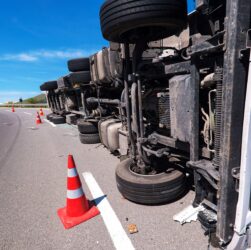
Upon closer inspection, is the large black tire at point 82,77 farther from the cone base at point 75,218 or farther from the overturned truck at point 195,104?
the cone base at point 75,218

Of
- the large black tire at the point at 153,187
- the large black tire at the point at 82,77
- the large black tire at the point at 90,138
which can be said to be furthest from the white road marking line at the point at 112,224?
the large black tire at the point at 82,77

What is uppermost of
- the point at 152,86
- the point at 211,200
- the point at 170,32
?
the point at 170,32

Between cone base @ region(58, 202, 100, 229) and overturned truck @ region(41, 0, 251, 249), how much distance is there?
0.49 metres

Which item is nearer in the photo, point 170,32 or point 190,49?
point 190,49

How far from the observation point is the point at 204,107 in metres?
2.16

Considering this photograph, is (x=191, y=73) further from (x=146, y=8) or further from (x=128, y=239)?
(x=128, y=239)

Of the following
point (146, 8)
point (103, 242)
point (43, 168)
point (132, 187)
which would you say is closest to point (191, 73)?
point (146, 8)

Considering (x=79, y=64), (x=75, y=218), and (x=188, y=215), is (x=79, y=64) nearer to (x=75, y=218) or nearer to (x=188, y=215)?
(x=75, y=218)

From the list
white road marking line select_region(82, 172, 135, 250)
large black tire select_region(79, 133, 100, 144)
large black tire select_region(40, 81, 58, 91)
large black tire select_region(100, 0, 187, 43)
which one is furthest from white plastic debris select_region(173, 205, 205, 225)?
large black tire select_region(40, 81, 58, 91)

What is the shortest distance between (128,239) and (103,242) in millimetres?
262

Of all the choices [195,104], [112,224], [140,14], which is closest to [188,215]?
[112,224]

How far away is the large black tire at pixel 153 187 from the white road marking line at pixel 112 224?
316 millimetres

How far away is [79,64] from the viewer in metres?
6.38

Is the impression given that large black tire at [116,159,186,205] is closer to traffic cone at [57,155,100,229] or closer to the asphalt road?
the asphalt road
